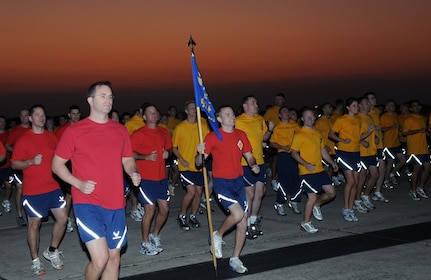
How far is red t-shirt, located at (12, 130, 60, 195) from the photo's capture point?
309 inches

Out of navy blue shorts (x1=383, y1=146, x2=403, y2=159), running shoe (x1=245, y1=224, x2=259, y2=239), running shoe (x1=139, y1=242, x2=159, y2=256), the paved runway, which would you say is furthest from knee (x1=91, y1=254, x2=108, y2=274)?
navy blue shorts (x1=383, y1=146, x2=403, y2=159)

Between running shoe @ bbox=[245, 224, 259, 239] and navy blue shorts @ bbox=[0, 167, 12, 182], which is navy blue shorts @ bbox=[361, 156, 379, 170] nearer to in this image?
running shoe @ bbox=[245, 224, 259, 239]

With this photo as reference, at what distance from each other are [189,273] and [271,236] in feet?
7.59

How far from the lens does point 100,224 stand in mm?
5738

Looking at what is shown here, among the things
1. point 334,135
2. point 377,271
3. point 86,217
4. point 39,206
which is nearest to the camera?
point 86,217

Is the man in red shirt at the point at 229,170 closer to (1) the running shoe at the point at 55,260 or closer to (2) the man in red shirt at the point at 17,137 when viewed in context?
(1) the running shoe at the point at 55,260

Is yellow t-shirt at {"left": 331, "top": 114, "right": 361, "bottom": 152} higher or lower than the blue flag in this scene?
lower

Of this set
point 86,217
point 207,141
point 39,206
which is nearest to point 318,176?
point 207,141

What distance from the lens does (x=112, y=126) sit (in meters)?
5.89

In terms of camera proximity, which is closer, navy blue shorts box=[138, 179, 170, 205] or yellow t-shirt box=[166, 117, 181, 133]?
navy blue shorts box=[138, 179, 170, 205]

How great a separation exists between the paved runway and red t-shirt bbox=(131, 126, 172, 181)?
1.02m

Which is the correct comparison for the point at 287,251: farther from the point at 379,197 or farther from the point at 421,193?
the point at 421,193

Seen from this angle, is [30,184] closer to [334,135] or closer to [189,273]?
[189,273]

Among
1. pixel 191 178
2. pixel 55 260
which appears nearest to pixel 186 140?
pixel 191 178
